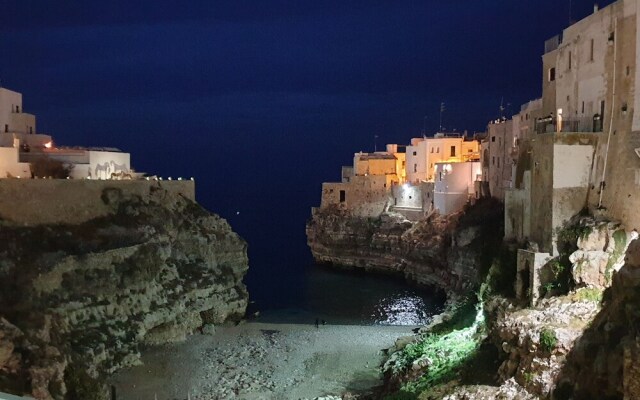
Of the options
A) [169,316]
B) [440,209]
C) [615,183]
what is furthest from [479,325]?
[440,209]

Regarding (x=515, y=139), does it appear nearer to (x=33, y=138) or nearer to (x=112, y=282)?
(x=112, y=282)

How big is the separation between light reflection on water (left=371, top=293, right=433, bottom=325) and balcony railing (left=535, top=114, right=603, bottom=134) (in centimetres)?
1781

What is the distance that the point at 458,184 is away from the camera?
53406 mm

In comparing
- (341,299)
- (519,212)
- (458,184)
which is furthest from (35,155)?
(458,184)

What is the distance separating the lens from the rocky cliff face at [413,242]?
1815 inches

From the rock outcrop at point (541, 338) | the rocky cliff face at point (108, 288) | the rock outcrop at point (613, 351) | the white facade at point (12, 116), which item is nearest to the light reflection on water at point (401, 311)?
the rocky cliff face at point (108, 288)

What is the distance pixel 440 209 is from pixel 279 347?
25031 mm

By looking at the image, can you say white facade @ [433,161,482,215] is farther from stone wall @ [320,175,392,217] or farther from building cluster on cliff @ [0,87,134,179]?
building cluster on cliff @ [0,87,134,179]

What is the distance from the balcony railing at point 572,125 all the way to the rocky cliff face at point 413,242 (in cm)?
1258

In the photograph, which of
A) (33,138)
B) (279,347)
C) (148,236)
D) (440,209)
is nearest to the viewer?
(279,347)

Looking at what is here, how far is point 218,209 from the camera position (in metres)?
144

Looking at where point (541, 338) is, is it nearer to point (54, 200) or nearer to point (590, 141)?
point (590, 141)

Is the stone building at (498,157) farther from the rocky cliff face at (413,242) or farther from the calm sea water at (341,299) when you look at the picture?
the calm sea water at (341,299)

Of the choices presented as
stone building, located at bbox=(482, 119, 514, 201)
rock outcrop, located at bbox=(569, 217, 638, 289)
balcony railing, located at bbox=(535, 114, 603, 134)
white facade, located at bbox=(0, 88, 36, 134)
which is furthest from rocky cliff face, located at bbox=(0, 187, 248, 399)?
balcony railing, located at bbox=(535, 114, 603, 134)
